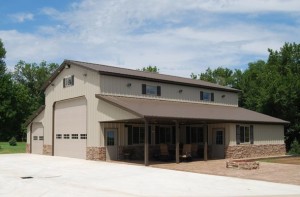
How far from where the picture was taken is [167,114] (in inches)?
907

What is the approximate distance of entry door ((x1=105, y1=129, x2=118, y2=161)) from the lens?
2572cm

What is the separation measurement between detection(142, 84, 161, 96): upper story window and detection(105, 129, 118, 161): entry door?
4.38m

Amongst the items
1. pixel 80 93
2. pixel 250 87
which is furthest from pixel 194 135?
pixel 250 87

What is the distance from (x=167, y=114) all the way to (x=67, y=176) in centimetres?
800

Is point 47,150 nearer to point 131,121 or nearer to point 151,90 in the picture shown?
point 151,90

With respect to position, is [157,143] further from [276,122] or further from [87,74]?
[276,122]

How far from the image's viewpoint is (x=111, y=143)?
26.0m

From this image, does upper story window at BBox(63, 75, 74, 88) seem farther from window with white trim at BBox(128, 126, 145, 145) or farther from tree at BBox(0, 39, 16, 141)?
tree at BBox(0, 39, 16, 141)

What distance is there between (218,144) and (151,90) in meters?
6.36

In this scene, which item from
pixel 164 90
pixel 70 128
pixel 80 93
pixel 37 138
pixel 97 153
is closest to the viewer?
pixel 97 153

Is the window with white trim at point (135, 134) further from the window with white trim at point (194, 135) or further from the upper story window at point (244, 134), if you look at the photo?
the upper story window at point (244, 134)

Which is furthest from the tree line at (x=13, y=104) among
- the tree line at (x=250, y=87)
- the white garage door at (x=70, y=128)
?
the white garage door at (x=70, y=128)

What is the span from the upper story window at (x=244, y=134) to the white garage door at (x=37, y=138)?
16.3 m

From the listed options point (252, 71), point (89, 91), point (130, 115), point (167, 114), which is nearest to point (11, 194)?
point (130, 115)
